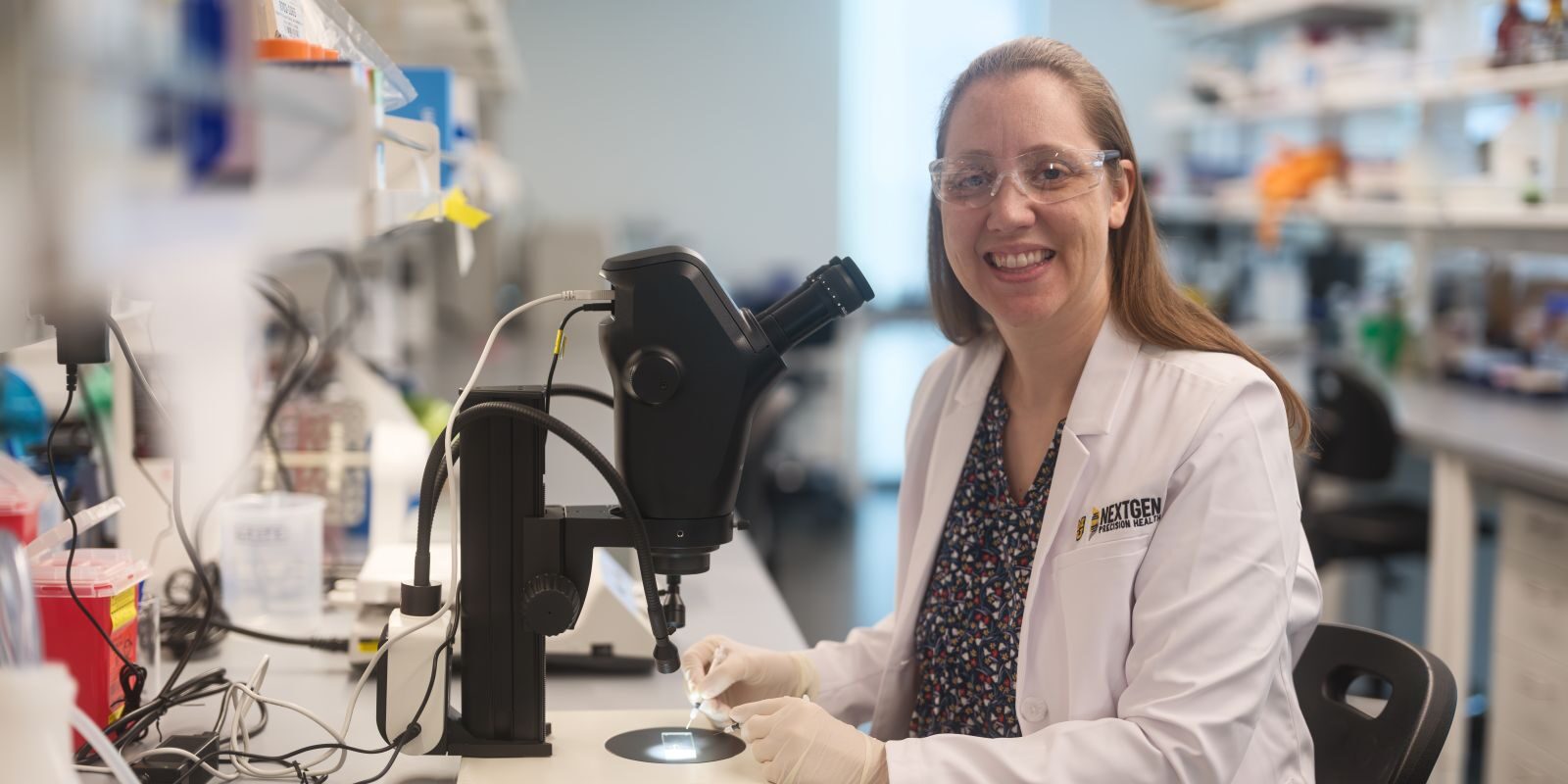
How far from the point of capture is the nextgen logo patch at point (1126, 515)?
1.23m

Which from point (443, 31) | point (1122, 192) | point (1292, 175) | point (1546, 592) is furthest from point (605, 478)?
point (1292, 175)

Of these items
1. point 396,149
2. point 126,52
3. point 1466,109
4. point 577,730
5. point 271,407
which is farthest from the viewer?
point 1466,109

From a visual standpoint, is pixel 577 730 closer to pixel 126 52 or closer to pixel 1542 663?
pixel 126 52

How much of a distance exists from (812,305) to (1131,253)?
0.47 meters

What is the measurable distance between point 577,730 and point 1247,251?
17.8ft

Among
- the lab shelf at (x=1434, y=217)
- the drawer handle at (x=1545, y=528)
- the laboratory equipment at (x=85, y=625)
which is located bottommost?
the drawer handle at (x=1545, y=528)

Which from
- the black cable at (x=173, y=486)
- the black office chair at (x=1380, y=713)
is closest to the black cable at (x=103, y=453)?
the black cable at (x=173, y=486)

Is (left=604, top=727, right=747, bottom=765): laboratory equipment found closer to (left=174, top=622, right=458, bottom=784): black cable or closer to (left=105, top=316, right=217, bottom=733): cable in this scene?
(left=174, top=622, right=458, bottom=784): black cable

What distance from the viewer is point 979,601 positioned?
1.46 metres

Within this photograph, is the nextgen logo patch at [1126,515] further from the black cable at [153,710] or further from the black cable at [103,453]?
the black cable at [103,453]

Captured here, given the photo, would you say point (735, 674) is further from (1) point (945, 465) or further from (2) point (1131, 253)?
(2) point (1131, 253)

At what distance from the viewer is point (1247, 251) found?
5992 mm

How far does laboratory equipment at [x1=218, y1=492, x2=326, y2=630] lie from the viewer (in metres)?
1.65

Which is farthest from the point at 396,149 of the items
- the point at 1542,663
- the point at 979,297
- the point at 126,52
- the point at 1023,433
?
the point at 1542,663
